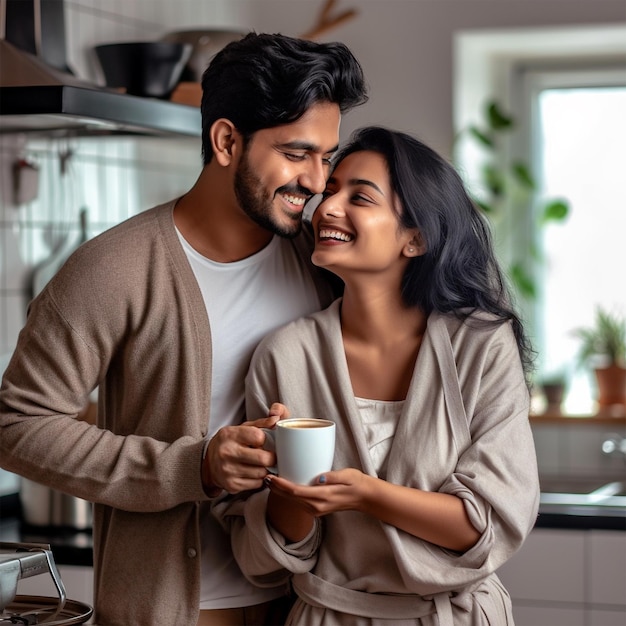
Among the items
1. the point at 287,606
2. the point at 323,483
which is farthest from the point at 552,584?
the point at 323,483

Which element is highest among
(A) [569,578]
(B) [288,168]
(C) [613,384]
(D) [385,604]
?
(B) [288,168]

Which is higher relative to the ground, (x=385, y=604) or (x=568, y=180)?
(x=568, y=180)

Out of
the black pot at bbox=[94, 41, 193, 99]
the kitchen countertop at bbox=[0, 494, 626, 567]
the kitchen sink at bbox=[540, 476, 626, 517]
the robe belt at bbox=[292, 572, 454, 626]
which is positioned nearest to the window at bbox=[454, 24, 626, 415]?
the kitchen sink at bbox=[540, 476, 626, 517]

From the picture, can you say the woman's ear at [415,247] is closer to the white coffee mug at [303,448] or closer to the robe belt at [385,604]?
the white coffee mug at [303,448]

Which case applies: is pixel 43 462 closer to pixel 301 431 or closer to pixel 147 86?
pixel 301 431

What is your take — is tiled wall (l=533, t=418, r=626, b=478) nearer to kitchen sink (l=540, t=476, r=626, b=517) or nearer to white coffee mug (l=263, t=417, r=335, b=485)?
kitchen sink (l=540, t=476, r=626, b=517)

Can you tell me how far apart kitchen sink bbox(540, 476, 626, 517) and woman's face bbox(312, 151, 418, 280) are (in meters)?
1.22

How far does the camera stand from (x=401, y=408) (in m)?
1.65

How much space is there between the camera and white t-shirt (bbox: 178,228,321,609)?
173cm

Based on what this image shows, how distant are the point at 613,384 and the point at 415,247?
2.15 metres

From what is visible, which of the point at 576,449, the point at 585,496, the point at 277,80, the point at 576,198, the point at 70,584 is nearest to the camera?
the point at 277,80

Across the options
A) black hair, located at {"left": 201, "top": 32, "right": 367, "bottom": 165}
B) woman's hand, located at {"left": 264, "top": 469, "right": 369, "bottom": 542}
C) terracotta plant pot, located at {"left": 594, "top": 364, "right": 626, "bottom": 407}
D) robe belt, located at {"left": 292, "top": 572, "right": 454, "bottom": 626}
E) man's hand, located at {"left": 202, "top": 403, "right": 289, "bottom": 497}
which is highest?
black hair, located at {"left": 201, "top": 32, "right": 367, "bottom": 165}

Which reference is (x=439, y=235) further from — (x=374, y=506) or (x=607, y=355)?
(x=607, y=355)

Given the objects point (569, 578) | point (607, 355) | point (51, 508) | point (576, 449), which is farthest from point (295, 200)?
point (607, 355)
